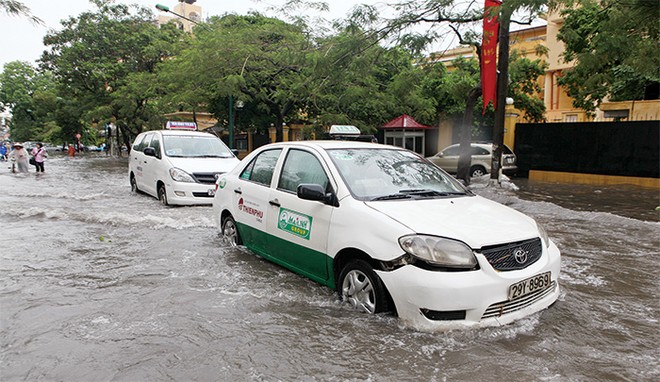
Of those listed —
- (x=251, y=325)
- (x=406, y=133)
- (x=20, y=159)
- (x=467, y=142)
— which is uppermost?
(x=406, y=133)

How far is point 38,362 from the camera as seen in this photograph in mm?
3309

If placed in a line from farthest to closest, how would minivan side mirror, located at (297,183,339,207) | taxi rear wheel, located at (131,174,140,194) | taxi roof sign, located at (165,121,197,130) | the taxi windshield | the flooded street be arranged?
1. taxi roof sign, located at (165,121,197,130)
2. taxi rear wheel, located at (131,174,140,194)
3. the taxi windshield
4. minivan side mirror, located at (297,183,339,207)
5. the flooded street

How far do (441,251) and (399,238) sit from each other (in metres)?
0.31

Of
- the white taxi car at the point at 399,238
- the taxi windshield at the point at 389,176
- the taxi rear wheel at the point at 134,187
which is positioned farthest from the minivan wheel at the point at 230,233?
the taxi rear wheel at the point at 134,187

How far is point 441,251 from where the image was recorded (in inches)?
137

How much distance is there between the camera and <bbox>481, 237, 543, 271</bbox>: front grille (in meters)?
3.54

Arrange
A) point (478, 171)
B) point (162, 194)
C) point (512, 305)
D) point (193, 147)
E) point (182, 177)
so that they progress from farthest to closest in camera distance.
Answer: point (478, 171), point (193, 147), point (162, 194), point (182, 177), point (512, 305)

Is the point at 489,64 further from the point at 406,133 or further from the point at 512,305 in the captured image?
the point at 406,133

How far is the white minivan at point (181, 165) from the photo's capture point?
9578 mm

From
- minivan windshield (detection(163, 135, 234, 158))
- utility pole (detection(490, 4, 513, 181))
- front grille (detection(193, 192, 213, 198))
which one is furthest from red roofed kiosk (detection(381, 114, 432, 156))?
front grille (detection(193, 192, 213, 198))

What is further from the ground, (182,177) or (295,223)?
(182,177)

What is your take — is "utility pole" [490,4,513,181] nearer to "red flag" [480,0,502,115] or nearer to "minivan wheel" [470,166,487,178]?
"red flag" [480,0,502,115]

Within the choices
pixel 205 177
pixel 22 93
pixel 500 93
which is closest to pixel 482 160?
pixel 500 93

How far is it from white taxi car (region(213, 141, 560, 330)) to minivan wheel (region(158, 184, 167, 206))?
5.20m
